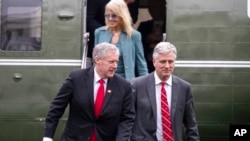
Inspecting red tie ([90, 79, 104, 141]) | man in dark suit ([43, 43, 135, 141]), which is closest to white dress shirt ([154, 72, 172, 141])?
man in dark suit ([43, 43, 135, 141])

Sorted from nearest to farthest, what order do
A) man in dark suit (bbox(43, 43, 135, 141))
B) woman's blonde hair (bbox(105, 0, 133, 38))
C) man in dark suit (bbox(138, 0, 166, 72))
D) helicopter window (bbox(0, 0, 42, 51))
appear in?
man in dark suit (bbox(43, 43, 135, 141))
woman's blonde hair (bbox(105, 0, 133, 38))
helicopter window (bbox(0, 0, 42, 51))
man in dark suit (bbox(138, 0, 166, 72))

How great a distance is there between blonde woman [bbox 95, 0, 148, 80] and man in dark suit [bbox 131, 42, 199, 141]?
1113mm

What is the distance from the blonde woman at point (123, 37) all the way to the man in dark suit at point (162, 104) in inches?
43.8

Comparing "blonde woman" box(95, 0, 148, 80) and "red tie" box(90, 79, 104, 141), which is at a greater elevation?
"blonde woman" box(95, 0, 148, 80)

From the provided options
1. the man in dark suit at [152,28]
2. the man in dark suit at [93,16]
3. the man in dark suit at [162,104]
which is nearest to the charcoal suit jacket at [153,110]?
the man in dark suit at [162,104]

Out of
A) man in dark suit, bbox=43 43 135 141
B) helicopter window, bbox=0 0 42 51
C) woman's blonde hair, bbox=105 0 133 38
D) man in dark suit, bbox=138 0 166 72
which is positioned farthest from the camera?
man in dark suit, bbox=138 0 166 72

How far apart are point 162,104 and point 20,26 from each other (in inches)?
124

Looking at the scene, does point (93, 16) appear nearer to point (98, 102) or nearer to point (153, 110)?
point (98, 102)

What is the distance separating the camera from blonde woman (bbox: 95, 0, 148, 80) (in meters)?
6.50

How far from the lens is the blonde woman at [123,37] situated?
6504 millimetres

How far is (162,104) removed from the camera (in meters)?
5.42

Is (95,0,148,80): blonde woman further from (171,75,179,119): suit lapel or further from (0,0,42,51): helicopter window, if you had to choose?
(0,0,42,51): helicopter window

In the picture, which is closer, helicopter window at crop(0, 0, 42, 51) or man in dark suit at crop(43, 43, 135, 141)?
man in dark suit at crop(43, 43, 135, 141)

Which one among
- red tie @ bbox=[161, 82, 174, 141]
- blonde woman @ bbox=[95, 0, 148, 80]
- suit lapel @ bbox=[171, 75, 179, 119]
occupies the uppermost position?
A: blonde woman @ bbox=[95, 0, 148, 80]
